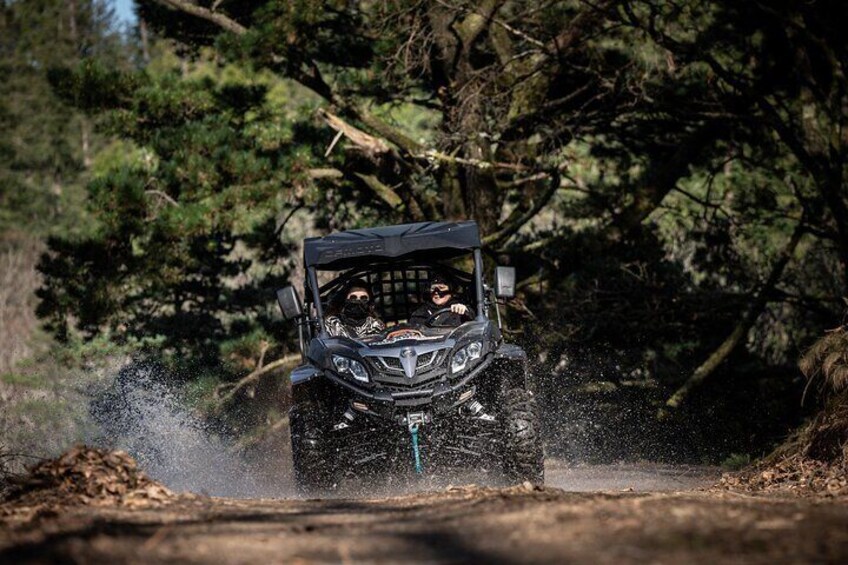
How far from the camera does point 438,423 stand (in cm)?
1002

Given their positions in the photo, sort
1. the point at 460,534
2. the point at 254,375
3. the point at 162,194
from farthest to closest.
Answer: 1. the point at 254,375
2. the point at 162,194
3. the point at 460,534

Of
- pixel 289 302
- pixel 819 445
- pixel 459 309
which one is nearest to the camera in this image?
pixel 819 445

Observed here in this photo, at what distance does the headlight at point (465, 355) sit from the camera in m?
10.1

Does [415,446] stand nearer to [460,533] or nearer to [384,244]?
[384,244]

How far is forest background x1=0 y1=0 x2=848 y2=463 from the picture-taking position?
17109 mm

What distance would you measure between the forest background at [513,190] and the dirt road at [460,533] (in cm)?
985

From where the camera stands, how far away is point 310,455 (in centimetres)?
1021

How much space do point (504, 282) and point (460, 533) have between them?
576 centimetres

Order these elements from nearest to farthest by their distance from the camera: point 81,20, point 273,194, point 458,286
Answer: point 458,286 < point 273,194 < point 81,20

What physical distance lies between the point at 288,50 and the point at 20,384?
11673 mm

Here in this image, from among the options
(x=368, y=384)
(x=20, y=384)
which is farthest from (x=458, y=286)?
(x=20, y=384)

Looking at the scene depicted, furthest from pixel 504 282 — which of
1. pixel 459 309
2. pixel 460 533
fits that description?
pixel 460 533

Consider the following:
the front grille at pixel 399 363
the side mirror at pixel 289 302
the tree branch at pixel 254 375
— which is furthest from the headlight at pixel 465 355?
the tree branch at pixel 254 375

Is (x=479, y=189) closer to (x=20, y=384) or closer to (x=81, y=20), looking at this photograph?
(x=20, y=384)
